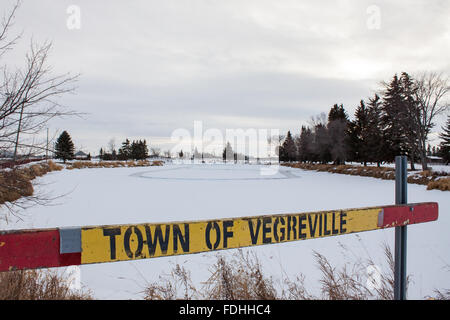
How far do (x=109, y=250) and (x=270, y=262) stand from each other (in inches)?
161

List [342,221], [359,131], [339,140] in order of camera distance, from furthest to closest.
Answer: [339,140]
[359,131]
[342,221]

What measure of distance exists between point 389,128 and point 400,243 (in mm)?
41622

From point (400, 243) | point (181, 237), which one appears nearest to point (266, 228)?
point (181, 237)

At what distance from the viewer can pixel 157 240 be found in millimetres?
1821

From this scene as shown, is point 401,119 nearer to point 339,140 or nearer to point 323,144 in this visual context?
point 339,140

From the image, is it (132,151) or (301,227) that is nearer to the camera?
(301,227)

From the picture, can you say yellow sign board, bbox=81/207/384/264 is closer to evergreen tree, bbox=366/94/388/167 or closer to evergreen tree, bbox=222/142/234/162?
evergreen tree, bbox=366/94/388/167

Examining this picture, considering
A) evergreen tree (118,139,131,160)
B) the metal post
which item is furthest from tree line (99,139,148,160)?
the metal post

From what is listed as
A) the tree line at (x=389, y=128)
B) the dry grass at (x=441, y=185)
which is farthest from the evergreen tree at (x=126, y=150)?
the dry grass at (x=441, y=185)

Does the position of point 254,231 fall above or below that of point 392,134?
below

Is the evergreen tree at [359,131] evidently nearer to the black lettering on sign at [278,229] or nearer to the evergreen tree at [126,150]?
the black lettering on sign at [278,229]
